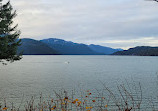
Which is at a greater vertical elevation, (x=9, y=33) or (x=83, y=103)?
(x=9, y=33)

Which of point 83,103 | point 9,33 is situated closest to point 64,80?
point 9,33

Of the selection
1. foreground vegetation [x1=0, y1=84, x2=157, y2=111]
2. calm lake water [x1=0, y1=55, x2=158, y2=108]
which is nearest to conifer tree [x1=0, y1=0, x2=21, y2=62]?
calm lake water [x1=0, y1=55, x2=158, y2=108]

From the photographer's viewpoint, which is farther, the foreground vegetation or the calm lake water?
the calm lake water

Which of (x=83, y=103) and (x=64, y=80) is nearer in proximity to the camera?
(x=83, y=103)

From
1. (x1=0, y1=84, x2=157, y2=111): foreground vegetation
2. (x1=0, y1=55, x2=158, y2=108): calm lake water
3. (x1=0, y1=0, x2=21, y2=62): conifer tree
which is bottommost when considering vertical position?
(x1=0, y1=55, x2=158, y2=108): calm lake water

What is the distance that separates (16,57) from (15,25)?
5782 mm

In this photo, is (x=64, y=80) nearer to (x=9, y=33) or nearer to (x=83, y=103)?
(x=9, y=33)

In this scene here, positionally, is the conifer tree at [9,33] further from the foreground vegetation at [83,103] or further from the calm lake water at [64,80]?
the foreground vegetation at [83,103]

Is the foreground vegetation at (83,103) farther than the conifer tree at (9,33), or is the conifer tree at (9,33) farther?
the conifer tree at (9,33)

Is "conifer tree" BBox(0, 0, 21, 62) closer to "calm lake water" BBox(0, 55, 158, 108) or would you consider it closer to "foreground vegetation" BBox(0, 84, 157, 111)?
"calm lake water" BBox(0, 55, 158, 108)

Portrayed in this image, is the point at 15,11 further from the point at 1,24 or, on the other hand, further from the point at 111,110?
the point at 111,110

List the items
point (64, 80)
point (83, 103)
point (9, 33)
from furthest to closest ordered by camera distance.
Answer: point (64, 80)
point (9, 33)
point (83, 103)

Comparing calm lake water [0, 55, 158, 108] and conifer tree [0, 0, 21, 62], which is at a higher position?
conifer tree [0, 0, 21, 62]

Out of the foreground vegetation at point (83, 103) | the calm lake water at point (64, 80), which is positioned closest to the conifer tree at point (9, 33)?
the calm lake water at point (64, 80)
